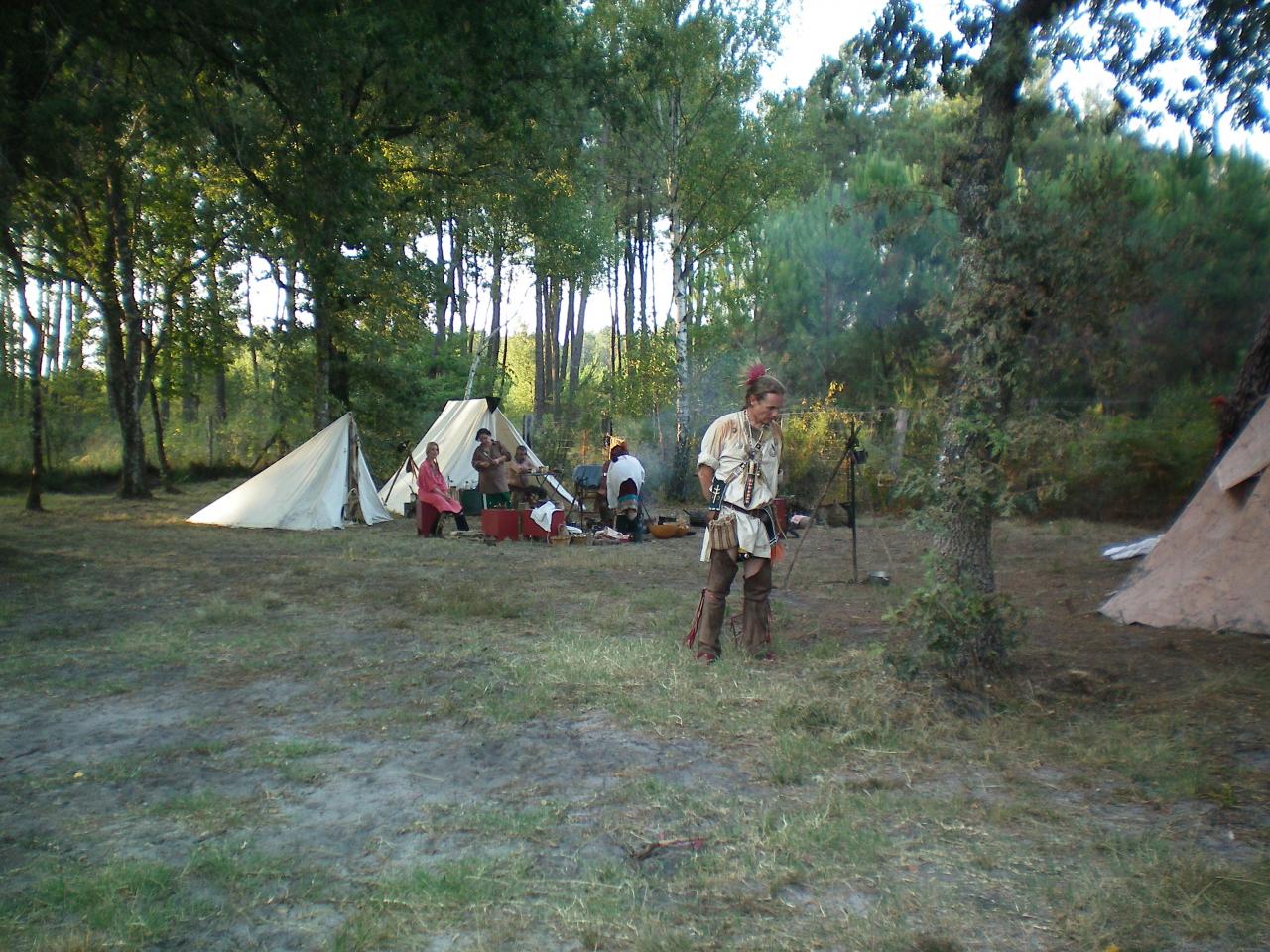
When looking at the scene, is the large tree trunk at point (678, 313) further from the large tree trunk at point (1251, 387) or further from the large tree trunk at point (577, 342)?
the large tree trunk at point (577, 342)

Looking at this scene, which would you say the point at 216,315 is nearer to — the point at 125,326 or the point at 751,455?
the point at 125,326

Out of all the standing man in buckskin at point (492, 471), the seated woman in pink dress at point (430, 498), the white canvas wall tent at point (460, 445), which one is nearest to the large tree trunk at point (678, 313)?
the white canvas wall tent at point (460, 445)

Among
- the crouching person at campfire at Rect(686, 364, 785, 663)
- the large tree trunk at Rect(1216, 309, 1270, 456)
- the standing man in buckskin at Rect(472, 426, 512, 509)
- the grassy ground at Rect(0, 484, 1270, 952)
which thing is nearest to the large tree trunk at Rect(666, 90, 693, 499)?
the standing man in buckskin at Rect(472, 426, 512, 509)

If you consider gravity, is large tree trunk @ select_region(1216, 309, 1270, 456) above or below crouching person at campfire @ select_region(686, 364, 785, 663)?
above

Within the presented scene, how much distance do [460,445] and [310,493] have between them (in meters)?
2.97

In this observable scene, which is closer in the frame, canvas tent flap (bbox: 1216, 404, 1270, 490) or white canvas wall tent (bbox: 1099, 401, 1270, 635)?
white canvas wall tent (bbox: 1099, 401, 1270, 635)

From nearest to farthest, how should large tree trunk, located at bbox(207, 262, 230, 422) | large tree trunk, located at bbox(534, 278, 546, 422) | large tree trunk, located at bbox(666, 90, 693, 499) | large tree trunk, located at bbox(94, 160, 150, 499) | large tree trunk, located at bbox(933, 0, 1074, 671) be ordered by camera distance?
large tree trunk, located at bbox(933, 0, 1074, 671), large tree trunk, located at bbox(94, 160, 150, 499), large tree trunk, located at bbox(207, 262, 230, 422), large tree trunk, located at bbox(666, 90, 693, 499), large tree trunk, located at bbox(534, 278, 546, 422)

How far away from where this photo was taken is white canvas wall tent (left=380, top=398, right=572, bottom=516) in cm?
1655

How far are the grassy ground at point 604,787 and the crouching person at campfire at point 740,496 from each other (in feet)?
1.51

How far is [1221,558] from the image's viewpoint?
683 cm

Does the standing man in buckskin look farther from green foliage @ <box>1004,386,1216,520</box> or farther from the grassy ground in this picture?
green foliage @ <box>1004,386,1216,520</box>

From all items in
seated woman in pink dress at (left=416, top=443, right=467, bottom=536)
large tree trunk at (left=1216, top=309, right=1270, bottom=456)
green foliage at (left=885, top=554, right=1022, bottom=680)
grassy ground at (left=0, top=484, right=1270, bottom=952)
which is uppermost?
large tree trunk at (left=1216, top=309, right=1270, bottom=456)

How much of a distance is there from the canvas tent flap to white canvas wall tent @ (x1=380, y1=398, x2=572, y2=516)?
10.6m

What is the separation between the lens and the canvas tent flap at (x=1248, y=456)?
6.66 meters
